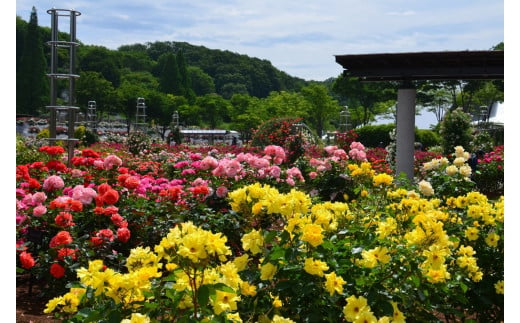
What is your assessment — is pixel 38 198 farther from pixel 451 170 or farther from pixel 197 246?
pixel 451 170

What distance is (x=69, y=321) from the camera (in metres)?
1.91

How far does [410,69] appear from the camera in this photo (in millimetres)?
8977

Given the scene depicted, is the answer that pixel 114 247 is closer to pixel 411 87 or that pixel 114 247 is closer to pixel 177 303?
pixel 177 303

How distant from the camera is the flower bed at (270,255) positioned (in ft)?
5.76

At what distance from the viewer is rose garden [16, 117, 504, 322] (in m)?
1.76

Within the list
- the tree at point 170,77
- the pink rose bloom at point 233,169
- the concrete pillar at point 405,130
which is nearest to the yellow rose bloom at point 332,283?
the pink rose bloom at point 233,169

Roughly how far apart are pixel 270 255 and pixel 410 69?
7.52 meters

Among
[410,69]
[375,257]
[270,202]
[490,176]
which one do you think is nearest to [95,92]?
[490,176]

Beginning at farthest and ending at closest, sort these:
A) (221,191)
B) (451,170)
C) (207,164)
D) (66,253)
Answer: (207,164) → (221,191) → (451,170) → (66,253)

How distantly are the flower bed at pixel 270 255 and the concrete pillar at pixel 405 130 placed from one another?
4617mm

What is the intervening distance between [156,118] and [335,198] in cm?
4735

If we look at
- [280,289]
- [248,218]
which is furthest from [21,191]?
[280,289]

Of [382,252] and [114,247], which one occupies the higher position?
[382,252]

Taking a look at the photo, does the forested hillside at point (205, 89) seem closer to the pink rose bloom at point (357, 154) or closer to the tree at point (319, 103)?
the tree at point (319, 103)
